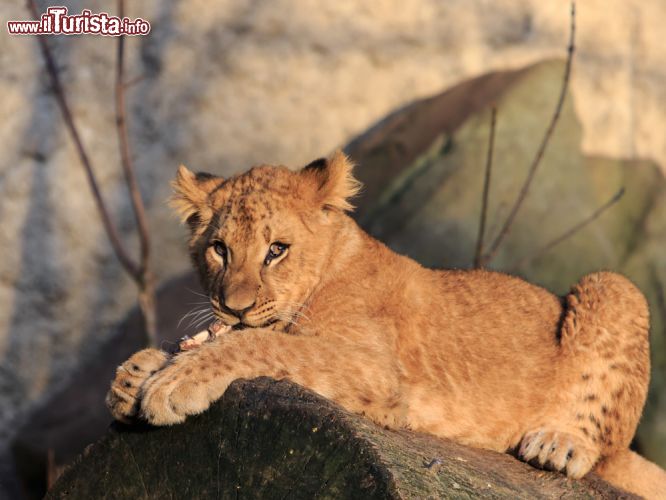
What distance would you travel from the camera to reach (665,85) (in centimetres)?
1089

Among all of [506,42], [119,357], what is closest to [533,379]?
[119,357]

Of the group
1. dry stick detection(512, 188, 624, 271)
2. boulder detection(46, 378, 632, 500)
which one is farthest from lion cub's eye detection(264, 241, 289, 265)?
dry stick detection(512, 188, 624, 271)

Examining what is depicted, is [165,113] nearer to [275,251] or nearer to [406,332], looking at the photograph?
[275,251]

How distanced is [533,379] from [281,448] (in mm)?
2003

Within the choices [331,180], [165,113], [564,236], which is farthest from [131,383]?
[165,113]

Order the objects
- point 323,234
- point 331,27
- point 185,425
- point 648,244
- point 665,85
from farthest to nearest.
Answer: point 665,85 → point 331,27 → point 648,244 → point 323,234 → point 185,425

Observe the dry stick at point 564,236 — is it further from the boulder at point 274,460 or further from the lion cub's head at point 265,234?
the boulder at point 274,460

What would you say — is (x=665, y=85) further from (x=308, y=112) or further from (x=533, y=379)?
(x=533, y=379)

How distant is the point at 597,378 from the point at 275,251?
177 cm

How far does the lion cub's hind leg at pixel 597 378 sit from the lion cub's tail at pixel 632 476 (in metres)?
0.07

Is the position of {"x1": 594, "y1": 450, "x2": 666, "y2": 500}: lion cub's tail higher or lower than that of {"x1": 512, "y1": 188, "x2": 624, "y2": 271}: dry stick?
lower

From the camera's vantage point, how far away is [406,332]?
15.8 feet

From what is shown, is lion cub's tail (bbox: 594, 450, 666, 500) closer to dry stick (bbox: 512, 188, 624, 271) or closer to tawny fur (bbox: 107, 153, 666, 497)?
tawny fur (bbox: 107, 153, 666, 497)

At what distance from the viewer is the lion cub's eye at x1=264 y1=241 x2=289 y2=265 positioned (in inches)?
185
